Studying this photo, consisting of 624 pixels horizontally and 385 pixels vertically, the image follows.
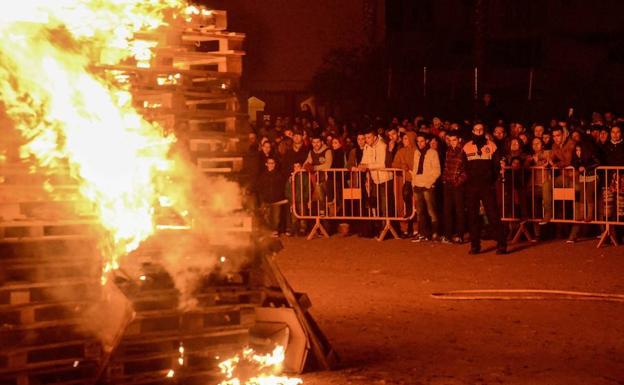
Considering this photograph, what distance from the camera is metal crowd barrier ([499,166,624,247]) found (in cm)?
1493

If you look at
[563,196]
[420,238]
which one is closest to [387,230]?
[420,238]

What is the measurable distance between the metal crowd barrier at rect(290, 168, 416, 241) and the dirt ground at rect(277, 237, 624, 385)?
40.3 inches

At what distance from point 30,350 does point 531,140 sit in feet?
37.5

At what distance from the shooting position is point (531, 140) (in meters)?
16.4

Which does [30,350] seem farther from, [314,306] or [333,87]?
[333,87]

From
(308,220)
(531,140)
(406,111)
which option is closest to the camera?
(531,140)

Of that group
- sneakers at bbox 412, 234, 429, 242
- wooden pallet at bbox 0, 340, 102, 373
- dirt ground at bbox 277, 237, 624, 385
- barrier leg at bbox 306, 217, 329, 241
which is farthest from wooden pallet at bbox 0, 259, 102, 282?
barrier leg at bbox 306, 217, 329, 241

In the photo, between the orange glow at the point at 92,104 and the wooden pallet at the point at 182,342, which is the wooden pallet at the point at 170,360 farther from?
the orange glow at the point at 92,104

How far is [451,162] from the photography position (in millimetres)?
15227

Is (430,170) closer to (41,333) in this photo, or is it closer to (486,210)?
(486,210)

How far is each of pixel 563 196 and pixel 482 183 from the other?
1.63 metres

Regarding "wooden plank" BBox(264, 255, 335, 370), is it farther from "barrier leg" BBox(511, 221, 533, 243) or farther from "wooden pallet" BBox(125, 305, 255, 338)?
"barrier leg" BBox(511, 221, 533, 243)

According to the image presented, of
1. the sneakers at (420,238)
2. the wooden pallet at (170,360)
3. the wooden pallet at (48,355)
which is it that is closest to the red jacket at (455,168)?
the sneakers at (420,238)

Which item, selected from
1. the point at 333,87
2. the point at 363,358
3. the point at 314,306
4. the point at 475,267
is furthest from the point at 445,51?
the point at 363,358
